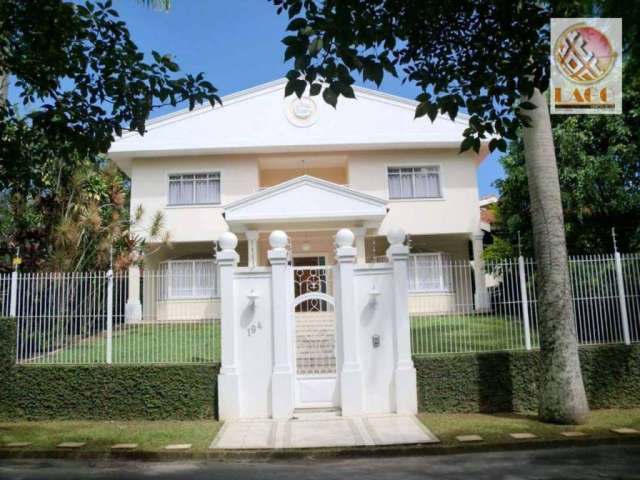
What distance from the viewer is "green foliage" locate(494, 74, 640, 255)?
50.1ft

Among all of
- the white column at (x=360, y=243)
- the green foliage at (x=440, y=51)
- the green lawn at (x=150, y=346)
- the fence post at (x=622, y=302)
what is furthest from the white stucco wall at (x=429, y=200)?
the green foliage at (x=440, y=51)

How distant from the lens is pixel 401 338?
962 cm

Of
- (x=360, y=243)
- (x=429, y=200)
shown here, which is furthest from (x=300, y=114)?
(x=429, y=200)

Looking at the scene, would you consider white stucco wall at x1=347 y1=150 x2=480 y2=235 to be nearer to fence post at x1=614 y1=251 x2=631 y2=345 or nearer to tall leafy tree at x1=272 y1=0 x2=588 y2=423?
fence post at x1=614 y1=251 x2=631 y2=345

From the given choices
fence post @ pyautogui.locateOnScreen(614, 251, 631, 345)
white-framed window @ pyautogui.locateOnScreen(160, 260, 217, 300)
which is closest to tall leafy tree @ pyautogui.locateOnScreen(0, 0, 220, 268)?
A: fence post @ pyautogui.locateOnScreen(614, 251, 631, 345)

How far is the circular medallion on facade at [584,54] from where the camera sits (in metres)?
5.74

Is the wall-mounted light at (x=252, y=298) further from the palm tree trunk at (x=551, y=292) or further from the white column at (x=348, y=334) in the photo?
the palm tree trunk at (x=551, y=292)

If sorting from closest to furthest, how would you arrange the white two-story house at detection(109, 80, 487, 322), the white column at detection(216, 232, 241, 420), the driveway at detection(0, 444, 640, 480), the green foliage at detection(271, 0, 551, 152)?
1. the green foliage at detection(271, 0, 551, 152)
2. the driveway at detection(0, 444, 640, 480)
3. the white column at detection(216, 232, 241, 420)
4. the white two-story house at detection(109, 80, 487, 322)

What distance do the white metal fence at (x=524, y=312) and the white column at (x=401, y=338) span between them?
0.77 m

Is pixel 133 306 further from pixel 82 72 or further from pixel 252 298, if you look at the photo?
pixel 82 72

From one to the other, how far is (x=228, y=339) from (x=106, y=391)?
2.33 meters

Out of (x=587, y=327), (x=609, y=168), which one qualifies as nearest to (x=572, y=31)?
(x=587, y=327)

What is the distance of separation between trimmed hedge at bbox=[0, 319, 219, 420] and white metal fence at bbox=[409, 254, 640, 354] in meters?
4.09

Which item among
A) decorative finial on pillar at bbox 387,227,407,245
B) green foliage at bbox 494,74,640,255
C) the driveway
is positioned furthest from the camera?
green foliage at bbox 494,74,640,255
